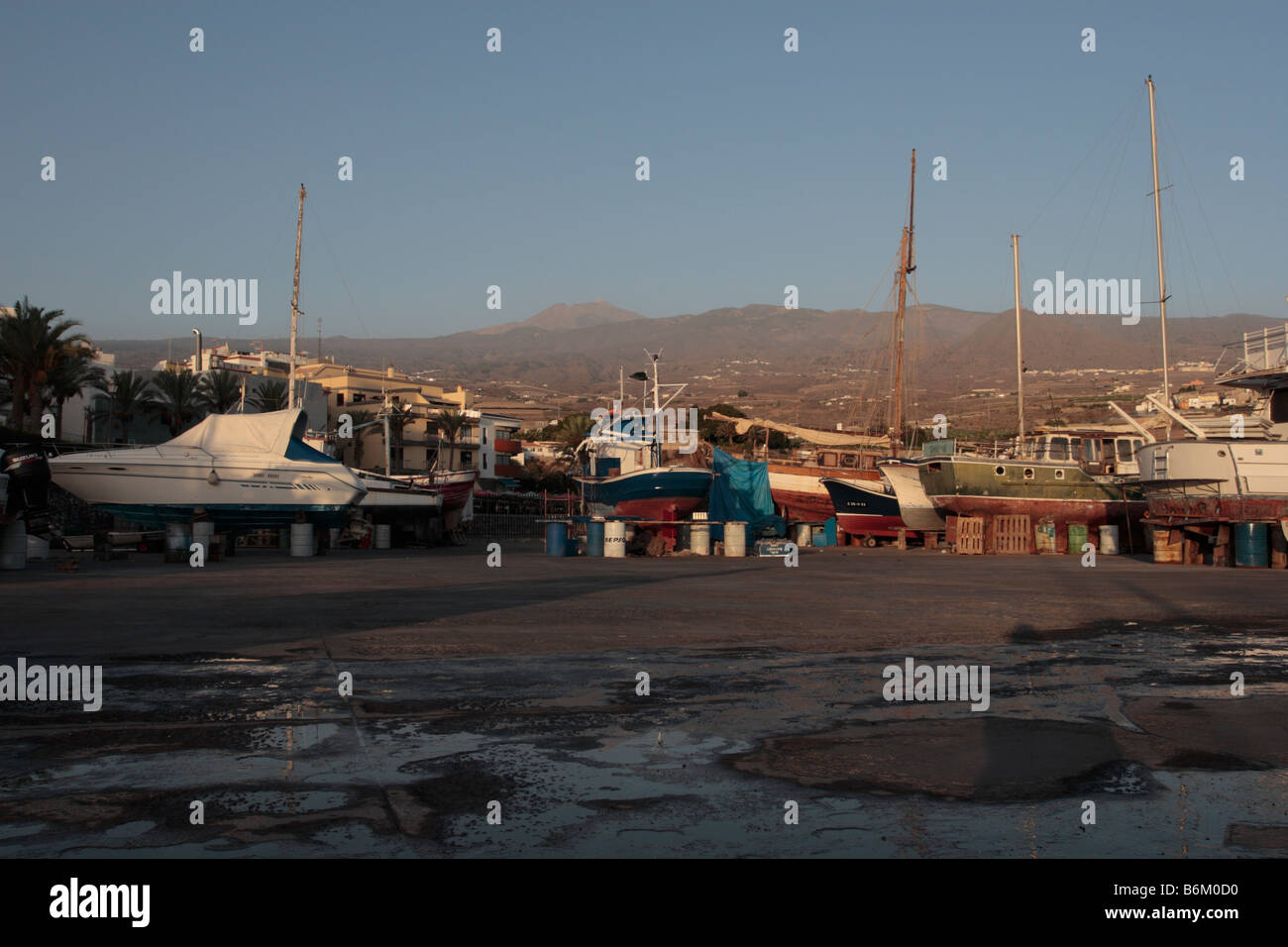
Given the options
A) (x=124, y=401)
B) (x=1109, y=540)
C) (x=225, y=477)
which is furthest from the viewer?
(x=124, y=401)

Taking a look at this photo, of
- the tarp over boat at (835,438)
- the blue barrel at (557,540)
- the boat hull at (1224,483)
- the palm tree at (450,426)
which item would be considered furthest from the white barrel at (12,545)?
the palm tree at (450,426)

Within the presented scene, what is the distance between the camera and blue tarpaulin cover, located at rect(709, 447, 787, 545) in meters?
43.2

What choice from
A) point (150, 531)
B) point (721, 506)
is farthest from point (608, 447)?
point (150, 531)

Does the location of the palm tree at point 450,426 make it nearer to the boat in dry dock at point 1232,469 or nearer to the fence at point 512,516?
the fence at point 512,516

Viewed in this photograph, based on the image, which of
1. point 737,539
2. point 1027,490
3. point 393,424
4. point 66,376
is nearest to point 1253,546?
point 1027,490

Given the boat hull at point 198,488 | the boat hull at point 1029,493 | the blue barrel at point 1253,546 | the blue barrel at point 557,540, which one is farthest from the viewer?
the boat hull at point 1029,493

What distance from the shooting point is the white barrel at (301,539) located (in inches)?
1212

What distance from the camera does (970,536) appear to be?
1415 inches

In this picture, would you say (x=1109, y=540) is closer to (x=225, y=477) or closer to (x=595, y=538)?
(x=595, y=538)

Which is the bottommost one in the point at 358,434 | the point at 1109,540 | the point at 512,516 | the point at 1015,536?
the point at 1109,540

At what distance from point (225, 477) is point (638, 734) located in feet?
96.2

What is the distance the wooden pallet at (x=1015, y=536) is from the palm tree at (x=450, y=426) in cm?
4776

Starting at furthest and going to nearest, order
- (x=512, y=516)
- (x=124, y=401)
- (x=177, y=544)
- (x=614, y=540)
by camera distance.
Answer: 1. (x=124, y=401)
2. (x=512, y=516)
3. (x=614, y=540)
4. (x=177, y=544)

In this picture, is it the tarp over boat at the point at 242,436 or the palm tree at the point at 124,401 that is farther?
the palm tree at the point at 124,401
